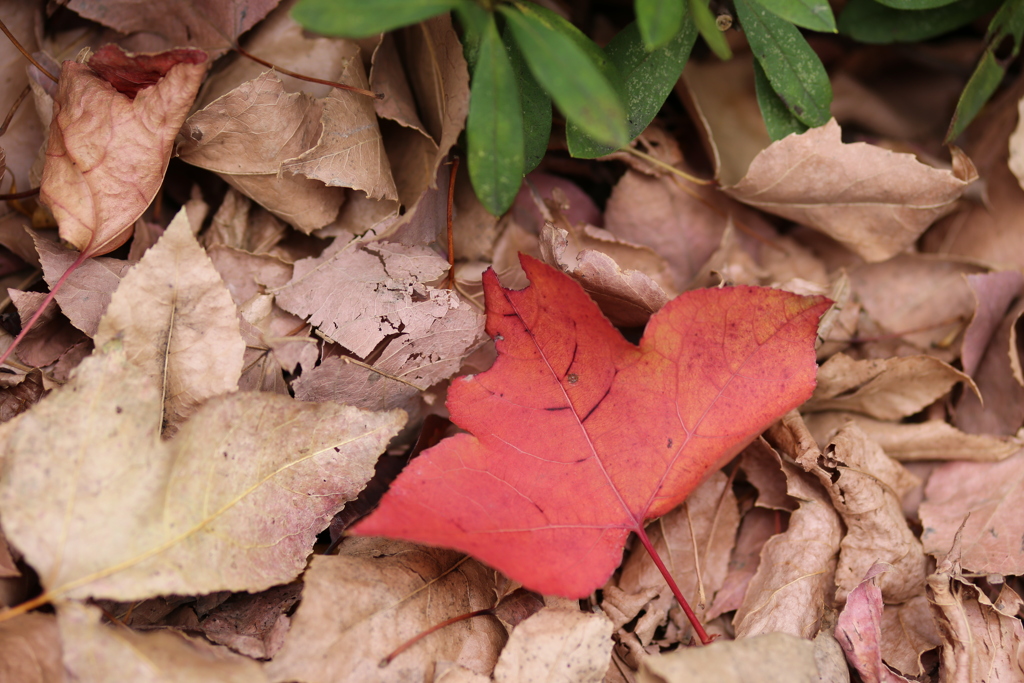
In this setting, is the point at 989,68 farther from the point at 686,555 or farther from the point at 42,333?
the point at 42,333

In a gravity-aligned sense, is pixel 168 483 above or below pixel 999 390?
above

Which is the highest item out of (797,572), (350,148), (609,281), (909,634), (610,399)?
(350,148)

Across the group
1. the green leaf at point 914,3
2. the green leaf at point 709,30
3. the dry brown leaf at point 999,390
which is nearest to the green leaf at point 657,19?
the green leaf at point 709,30

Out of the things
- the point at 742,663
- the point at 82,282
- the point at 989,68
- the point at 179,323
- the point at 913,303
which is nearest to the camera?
the point at 742,663

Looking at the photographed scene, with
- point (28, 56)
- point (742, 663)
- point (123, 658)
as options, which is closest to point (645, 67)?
point (742, 663)

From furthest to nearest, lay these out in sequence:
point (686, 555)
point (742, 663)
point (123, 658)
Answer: point (686, 555)
point (742, 663)
point (123, 658)

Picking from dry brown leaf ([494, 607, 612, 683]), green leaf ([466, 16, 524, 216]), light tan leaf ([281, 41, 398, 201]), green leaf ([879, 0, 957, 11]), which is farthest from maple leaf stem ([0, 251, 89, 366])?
green leaf ([879, 0, 957, 11])

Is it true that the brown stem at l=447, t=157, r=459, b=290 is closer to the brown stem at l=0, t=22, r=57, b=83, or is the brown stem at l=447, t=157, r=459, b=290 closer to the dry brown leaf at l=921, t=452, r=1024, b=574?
the brown stem at l=0, t=22, r=57, b=83

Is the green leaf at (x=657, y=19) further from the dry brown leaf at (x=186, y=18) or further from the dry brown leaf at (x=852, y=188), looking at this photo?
the dry brown leaf at (x=186, y=18)
